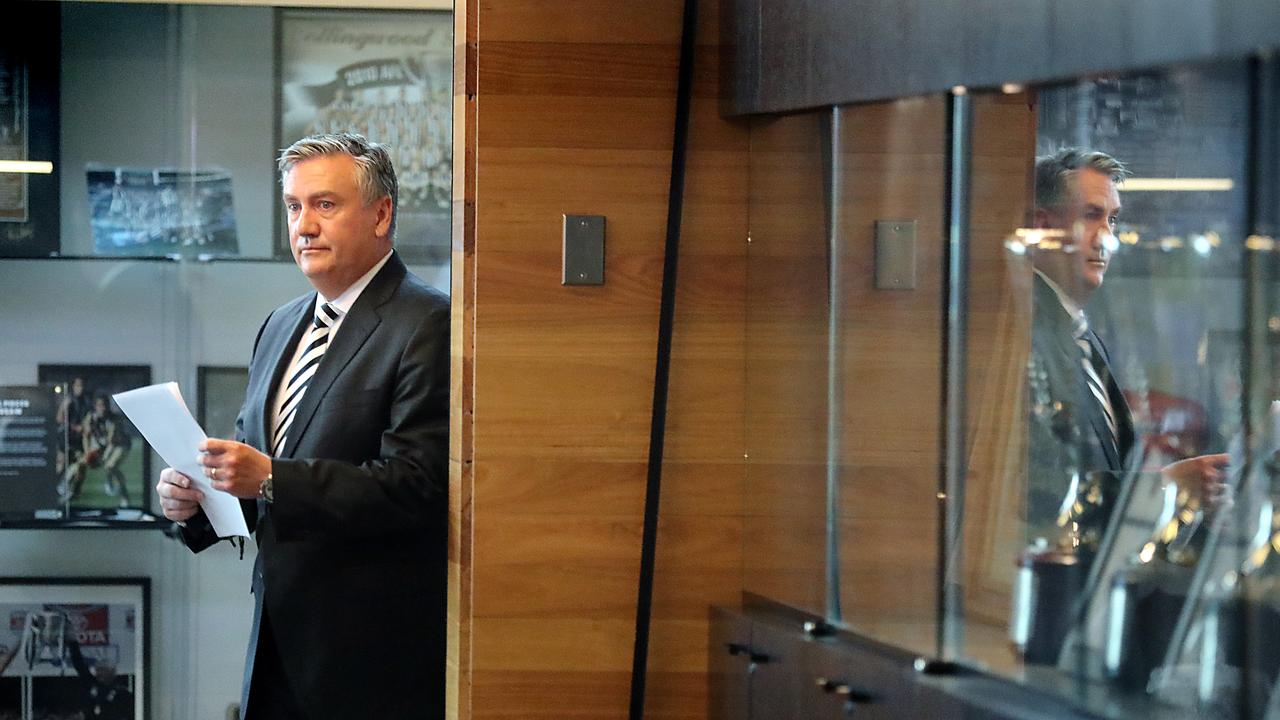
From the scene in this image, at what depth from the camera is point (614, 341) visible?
9.91 ft

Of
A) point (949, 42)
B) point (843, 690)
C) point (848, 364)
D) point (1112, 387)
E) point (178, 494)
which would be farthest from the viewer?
point (178, 494)

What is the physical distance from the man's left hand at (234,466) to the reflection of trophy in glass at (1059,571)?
A: 1577 mm

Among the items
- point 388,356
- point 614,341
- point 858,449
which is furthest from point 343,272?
point 858,449

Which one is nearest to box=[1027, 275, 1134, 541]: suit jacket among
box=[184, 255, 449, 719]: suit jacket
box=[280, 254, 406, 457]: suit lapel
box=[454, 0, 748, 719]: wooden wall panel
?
box=[454, 0, 748, 719]: wooden wall panel

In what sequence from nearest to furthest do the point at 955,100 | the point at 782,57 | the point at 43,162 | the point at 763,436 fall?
1. the point at 955,100
2. the point at 782,57
3. the point at 763,436
4. the point at 43,162

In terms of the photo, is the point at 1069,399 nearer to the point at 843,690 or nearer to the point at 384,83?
the point at 843,690

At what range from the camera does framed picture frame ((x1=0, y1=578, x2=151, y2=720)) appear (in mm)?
4156

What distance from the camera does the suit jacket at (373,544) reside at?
3.25 metres

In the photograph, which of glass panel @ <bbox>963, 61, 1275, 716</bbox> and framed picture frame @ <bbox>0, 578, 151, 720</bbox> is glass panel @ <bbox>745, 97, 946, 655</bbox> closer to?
glass panel @ <bbox>963, 61, 1275, 716</bbox>

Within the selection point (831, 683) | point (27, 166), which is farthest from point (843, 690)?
point (27, 166)

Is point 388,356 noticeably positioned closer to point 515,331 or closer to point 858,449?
point 515,331

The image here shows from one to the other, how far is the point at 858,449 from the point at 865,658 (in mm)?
338

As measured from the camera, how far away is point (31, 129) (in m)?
4.16

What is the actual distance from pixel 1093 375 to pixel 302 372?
1.87m
